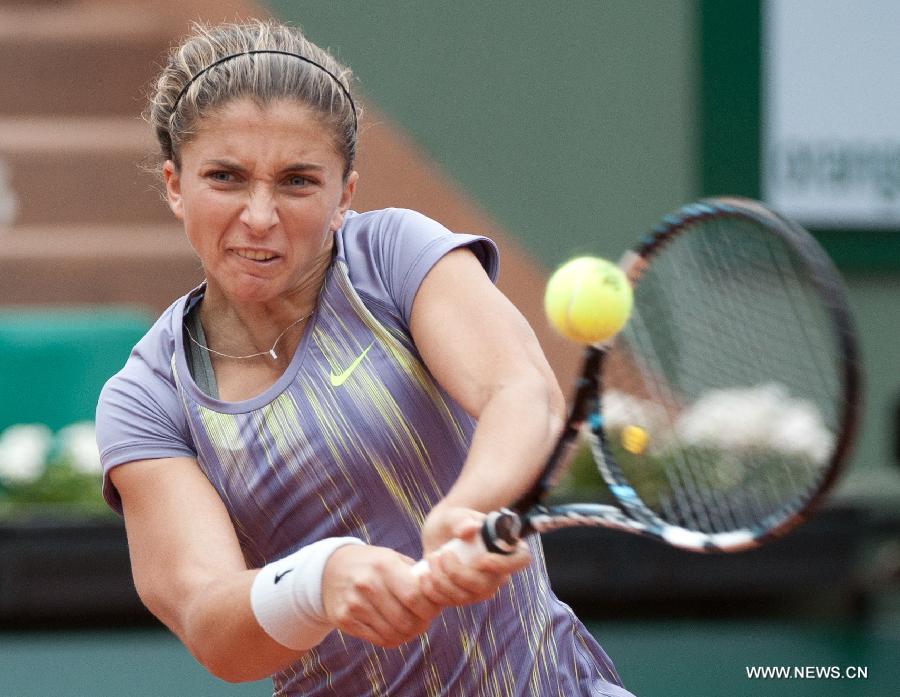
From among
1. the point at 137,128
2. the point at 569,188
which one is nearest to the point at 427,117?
the point at 569,188

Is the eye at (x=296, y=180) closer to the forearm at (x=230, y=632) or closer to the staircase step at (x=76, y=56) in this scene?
the forearm at (x=230, y=632)

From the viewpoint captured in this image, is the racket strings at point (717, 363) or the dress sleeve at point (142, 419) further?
the racket strings at point (717, 363)

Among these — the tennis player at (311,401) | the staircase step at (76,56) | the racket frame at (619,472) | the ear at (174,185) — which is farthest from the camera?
the staircase step at (76,56)

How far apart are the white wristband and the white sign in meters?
5.25

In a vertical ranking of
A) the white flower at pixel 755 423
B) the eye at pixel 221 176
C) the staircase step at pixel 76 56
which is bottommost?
the white flower at pixel 755 423

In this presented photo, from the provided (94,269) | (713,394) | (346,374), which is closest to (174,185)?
(346,374)

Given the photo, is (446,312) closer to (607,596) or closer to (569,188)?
(607,596)

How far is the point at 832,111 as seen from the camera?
6664 millimetres

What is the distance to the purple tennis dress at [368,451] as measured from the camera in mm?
1905

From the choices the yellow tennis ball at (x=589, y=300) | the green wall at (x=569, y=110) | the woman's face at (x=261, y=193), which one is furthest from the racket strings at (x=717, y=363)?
the green wall at (x=569, y=110)

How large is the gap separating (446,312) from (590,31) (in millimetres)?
5304

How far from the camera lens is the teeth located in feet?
6.23

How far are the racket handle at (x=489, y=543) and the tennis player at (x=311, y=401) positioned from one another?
0.25ft

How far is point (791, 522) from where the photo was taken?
5.76ft
